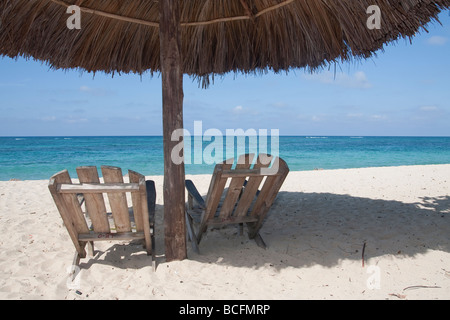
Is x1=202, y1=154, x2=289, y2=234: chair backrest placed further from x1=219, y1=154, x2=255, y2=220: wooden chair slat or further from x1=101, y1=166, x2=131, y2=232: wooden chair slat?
x1=101, y1=166, x2=131, y2=232: wooden chair slat

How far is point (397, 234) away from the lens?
3096mm

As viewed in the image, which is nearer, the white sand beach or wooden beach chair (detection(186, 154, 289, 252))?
the white sand beach

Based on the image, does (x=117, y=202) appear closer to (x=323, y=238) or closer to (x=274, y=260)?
(x=274, y=260)

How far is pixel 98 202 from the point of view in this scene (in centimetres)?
234

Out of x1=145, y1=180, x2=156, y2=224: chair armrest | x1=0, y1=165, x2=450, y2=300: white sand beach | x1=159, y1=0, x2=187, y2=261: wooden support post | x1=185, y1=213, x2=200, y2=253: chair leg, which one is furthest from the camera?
x1=185, y1=213, x2=200, y2=253: chair leg

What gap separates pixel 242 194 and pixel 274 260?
2.07ft

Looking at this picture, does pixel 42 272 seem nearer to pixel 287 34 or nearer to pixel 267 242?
pixel 267 242

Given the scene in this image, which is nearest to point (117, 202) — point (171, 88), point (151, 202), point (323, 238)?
point (151, 202)

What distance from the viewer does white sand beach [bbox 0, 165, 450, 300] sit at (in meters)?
2.13

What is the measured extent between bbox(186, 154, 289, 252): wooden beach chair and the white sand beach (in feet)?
0.97

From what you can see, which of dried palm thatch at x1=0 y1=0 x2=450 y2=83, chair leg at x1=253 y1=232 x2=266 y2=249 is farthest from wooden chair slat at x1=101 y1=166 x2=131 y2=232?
dried palm thatch at x1=0 y1=0 x2=450 y2=83

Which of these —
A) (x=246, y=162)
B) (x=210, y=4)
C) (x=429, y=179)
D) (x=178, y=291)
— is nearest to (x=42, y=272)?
(x=178, y=291)

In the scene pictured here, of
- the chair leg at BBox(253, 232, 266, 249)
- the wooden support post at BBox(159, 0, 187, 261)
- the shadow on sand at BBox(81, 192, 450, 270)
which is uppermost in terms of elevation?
the wooden support post at BBox(159, 0, 187, 261)
